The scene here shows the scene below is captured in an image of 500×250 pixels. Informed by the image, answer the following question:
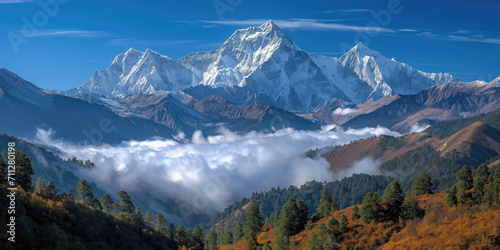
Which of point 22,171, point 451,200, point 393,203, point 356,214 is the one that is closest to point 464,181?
point 451,200

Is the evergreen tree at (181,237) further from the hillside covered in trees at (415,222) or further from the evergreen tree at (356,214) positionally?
the evergreen tree at (356,214)

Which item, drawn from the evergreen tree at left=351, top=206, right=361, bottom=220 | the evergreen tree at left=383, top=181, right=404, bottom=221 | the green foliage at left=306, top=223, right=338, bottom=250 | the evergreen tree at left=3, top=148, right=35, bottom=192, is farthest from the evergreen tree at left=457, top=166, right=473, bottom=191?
the evergreen tree at left=3, top=148, right=35, bottom=192

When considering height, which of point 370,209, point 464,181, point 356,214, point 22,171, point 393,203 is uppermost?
point 22,171

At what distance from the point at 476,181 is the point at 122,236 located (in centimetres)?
8245

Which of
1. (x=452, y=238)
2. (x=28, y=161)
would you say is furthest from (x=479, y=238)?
(x=28, y=161)

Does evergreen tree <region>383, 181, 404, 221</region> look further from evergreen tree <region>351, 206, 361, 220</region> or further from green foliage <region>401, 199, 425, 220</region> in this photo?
evergreen tree <region>351, 206, 361, 220</region>

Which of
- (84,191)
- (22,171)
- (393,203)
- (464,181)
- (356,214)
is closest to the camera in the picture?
(22,171)

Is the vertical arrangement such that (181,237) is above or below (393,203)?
above

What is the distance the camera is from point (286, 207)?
116 meters

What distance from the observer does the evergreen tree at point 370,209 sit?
9506 centimetres

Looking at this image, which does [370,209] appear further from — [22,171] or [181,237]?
[22,171]

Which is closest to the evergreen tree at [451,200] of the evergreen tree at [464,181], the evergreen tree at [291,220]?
the evergreen tree at [464,181]

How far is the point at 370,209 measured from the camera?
9506cm

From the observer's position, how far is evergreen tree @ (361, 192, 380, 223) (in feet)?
312
